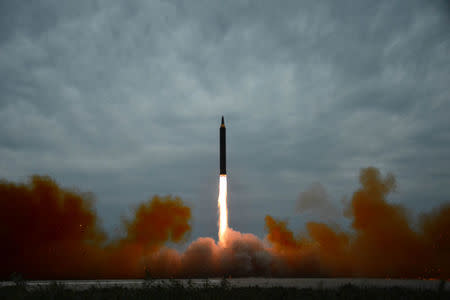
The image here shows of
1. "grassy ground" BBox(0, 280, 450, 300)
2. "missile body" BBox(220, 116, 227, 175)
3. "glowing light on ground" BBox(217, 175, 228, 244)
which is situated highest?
"missile body" BBox(220, 116, 227, 175)

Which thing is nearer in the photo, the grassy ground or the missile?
the grassy ground

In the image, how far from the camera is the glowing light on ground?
61.2 meters

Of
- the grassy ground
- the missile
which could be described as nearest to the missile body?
the missile

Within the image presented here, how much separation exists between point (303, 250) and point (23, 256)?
127 feet

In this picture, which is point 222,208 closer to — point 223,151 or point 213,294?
point 223,151

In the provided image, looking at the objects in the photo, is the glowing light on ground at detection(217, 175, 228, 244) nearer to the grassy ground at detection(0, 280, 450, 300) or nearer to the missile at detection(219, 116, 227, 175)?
the missile at detection(219, 116, 227, 175)

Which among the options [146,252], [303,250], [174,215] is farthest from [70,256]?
[303,250]

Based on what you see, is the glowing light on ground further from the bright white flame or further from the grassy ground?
the grassy ground

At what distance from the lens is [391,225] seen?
216ft

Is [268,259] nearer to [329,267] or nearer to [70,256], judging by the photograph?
[329,267]

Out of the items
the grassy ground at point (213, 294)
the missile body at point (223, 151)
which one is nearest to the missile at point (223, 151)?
the missile body at point (223, 151)

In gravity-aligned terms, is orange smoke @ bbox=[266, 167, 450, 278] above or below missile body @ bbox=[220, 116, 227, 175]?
below

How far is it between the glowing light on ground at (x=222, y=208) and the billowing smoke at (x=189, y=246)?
77cm

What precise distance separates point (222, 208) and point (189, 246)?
6994 mm
